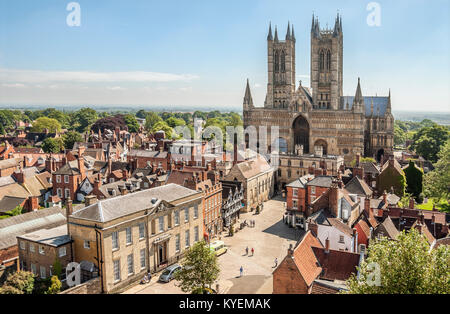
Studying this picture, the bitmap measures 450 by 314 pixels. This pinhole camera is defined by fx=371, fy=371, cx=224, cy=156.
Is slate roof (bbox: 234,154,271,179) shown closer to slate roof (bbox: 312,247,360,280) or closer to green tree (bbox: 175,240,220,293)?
slate roof (bbox: 312,247,360,280)

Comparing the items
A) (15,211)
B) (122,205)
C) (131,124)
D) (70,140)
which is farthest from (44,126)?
(122,205)

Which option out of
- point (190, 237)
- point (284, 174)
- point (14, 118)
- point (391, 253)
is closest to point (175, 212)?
point (190, 237)

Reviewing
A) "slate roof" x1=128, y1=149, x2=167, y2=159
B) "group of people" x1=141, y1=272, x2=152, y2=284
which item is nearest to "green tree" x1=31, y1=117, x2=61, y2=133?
"slate roof" x1=128, y1=149, x2=167, y2=159

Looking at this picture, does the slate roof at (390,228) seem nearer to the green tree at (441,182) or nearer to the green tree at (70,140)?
the green tree at (441,182)

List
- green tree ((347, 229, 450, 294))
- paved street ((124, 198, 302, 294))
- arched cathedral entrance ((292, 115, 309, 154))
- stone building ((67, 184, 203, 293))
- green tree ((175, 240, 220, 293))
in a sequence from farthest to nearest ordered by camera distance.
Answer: arched cathedral entrance ((292, 115, 309, 154)), paved street ((124, 198, 302, 294)), stone building ((67, 184, 203, 293)), green tree ((175, 240, 220, 293)), green tree ((347, 229, 450, 294))
